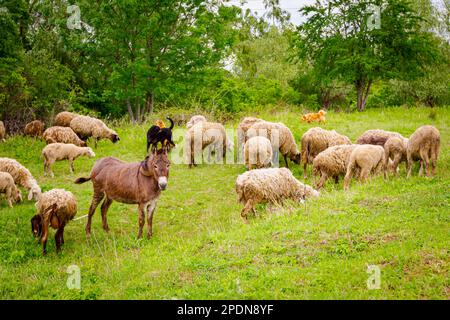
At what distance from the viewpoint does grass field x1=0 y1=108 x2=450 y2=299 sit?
241 inches

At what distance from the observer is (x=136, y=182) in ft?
32.3

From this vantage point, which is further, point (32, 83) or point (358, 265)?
point (32, 83)

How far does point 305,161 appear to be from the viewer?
46.7 feet

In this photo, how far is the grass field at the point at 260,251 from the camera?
6117 millimetres

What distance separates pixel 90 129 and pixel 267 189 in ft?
37.1

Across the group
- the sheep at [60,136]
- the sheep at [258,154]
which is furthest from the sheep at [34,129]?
the sheep at [258,154]

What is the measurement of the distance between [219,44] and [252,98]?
4.01 m

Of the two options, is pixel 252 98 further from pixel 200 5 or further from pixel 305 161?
pixel 305 161

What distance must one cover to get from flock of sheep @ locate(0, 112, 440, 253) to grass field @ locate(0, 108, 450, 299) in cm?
50

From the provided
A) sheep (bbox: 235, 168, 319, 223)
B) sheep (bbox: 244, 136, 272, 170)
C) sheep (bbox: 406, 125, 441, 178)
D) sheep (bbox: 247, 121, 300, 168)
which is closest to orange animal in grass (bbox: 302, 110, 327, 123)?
sheep (bbox: 247, 121, 300, 168)

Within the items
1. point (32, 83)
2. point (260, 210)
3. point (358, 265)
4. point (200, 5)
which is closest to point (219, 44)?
point (200, 5)

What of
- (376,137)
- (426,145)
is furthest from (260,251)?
(376,137)

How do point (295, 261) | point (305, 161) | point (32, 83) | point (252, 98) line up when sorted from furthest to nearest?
point (252, 98), point (32, 83), point (305, 161), point (295, 261)

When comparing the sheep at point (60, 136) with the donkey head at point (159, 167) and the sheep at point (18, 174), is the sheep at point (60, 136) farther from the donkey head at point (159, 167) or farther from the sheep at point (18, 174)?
the donkey head at point (159, 167)
